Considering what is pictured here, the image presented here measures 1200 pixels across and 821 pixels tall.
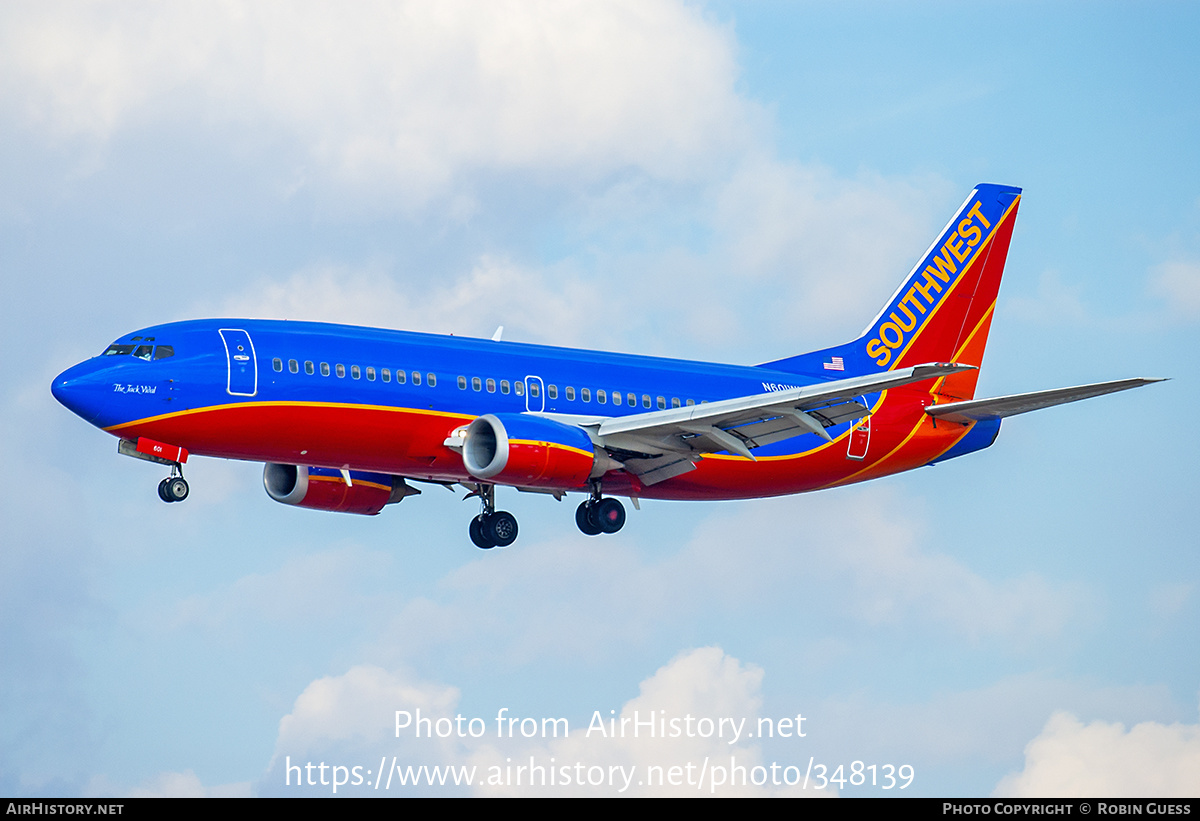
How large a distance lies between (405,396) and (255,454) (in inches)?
162

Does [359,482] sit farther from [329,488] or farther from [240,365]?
[240,365]

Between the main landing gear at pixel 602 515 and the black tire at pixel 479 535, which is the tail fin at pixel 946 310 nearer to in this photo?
the main landing gear at pixel 602 515

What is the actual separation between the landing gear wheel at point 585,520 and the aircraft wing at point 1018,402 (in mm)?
11667

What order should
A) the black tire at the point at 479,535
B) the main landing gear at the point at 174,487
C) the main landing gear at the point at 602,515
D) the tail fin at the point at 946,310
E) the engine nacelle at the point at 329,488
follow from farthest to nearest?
1. the tail fin at the point at 946,310
2. the black tire at the point at 479,535
3. the engine nacelle at the point at 329,488
4. the main landing gear at the point at 602,515
5. the main landing gear at the point at 174,487

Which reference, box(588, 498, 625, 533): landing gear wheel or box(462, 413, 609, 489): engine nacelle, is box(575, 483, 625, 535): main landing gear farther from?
box(462, 413, 609, 489): engine nacelle

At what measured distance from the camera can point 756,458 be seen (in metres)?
44.5

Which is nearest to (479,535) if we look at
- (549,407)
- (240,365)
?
(549,407)

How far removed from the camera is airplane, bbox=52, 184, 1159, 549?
117 ft

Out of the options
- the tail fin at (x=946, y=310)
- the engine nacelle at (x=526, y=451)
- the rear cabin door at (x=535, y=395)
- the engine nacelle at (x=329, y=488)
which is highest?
the tail fin at (x=946, y=310)

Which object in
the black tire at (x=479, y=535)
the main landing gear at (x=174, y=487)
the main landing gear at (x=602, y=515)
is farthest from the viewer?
the black tire at (x=479, y=535)

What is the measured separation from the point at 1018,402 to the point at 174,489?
23.4 metres

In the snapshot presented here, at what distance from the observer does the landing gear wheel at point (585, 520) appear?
1645 inches

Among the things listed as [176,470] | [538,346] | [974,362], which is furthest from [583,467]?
[974,362]

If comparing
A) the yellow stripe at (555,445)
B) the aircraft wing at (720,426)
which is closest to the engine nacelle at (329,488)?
the yellow stripe at (555,445)
